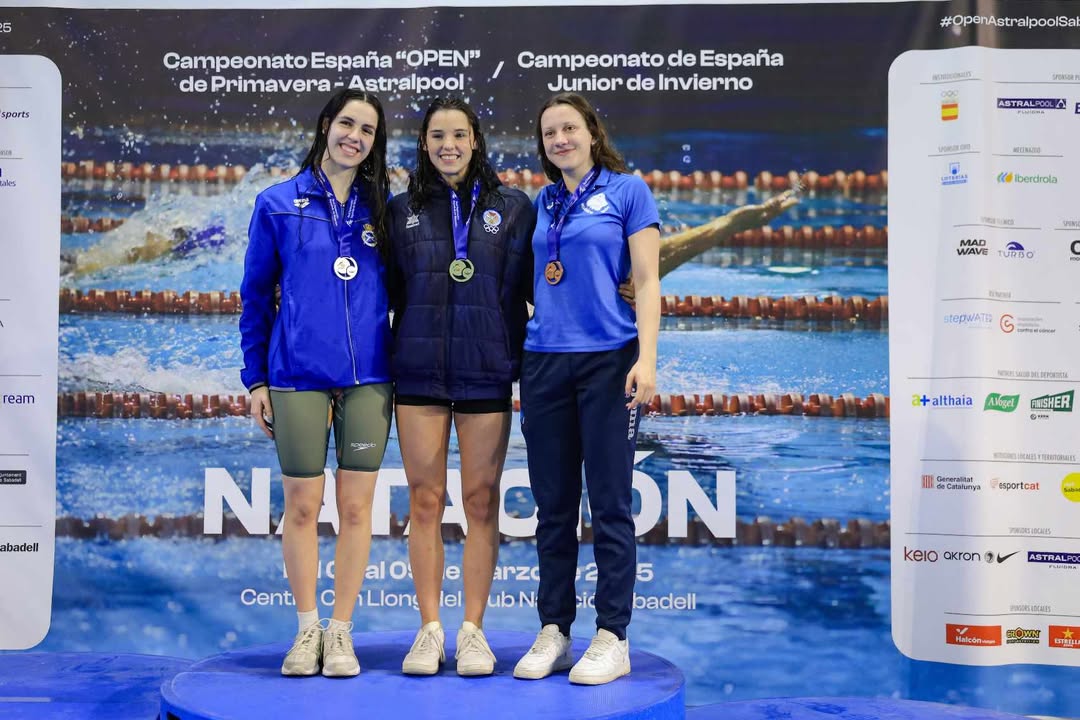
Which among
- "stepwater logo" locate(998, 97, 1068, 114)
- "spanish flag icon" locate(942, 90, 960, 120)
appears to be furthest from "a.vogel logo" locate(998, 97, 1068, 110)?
"spanish flag icon" locate(942, 90, 960, 120)

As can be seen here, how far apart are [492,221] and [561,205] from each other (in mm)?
192

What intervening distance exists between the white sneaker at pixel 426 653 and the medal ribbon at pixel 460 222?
1.00 m

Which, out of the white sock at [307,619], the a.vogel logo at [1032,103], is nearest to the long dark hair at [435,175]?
the white sock at [307,619]

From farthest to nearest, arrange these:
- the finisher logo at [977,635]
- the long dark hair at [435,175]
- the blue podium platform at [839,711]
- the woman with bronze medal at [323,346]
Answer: the finisher logo at [977,635]
the blue podium platform at [839,711]
the long dark hair at [435,175]
the woman with bronze medal at [323,346]

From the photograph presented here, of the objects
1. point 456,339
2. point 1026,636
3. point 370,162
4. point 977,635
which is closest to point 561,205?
point 456,339

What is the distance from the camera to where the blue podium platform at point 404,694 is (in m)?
2.27

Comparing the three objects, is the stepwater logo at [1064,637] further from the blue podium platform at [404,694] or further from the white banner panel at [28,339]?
the white banner panel at [28,339]

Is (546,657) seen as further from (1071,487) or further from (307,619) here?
(1071,487)

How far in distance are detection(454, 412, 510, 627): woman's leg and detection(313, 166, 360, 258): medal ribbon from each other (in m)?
0.54

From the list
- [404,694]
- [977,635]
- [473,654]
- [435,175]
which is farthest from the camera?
[977,635]

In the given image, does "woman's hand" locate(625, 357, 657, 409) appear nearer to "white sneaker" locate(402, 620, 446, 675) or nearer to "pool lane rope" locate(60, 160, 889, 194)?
"white sneaker" locate(402, 620, 446, 675)

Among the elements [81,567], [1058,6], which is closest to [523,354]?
[81,567]

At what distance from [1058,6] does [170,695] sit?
4.15 metres

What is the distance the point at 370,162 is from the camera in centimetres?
284
